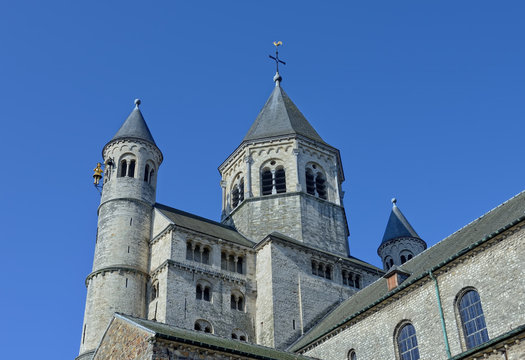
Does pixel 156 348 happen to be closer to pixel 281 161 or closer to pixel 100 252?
pixel 100 252

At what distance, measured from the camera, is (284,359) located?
21172 mm

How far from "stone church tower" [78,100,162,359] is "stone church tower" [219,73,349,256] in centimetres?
522

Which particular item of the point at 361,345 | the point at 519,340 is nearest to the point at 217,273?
the point at 361,345

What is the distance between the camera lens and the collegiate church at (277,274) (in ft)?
66.8

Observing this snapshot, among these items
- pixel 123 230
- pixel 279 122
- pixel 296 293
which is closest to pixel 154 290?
pixel 123 230

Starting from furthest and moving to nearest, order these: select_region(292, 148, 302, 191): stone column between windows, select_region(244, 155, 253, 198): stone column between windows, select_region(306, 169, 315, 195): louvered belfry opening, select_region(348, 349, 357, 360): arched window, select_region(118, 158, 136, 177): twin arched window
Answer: select_region(306, 169, 315, 195): louvered belfry opening → select_region(244, 155, 253, 198): stone column between windows → select_region(292, 148, 302, 191): stone column between windows → select_region(118, 158, 136, 177): twin arched window → select_region(348, 349, 357, 360): arched window

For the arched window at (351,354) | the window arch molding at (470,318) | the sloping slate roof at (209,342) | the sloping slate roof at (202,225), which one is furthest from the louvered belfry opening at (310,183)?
the window arch molding at (470,318)

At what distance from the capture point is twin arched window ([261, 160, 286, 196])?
37406 millimetres

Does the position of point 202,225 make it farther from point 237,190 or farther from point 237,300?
point 237,190

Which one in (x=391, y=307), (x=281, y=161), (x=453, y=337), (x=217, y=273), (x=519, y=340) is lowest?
(x=519, y=340)

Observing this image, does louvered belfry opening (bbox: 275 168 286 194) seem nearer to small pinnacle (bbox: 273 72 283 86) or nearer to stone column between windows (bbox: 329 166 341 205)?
stone column between windows (bbox: 329 166 341 205)

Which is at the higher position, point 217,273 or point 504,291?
point 217,273

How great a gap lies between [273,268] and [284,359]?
11118 mm

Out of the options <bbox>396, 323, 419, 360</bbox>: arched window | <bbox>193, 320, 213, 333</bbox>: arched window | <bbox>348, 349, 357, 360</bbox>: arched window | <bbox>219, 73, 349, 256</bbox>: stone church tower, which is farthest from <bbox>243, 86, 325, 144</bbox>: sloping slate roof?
<bbox>396, 323, 419, 360</bbox>: arched window
